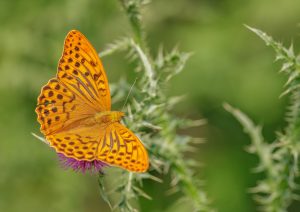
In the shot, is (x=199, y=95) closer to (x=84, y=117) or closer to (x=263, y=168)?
(x=263, y=168)

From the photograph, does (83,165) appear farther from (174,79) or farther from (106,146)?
(174,79)

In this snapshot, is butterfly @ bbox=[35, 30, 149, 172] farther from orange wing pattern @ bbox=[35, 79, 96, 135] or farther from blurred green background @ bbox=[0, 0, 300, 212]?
blurred green background @ bbox=[0, 0, 300, 212]

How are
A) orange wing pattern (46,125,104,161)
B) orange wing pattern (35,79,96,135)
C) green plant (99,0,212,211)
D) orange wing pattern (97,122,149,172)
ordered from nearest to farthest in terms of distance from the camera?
1. orange wing pattern (97,122,149,172)
2. orange wing pattern (46,125,104,161)
3. orange wing pattern (35,79,96,135)
4. green plant (99,0,212,211)

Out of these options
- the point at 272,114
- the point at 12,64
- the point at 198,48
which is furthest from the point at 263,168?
the point at 12,64

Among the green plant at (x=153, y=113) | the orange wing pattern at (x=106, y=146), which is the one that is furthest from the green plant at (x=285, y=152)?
the orange wing pattern at (x=106, y=146)

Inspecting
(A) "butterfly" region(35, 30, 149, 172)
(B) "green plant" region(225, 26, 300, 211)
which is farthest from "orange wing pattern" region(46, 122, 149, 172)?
(B) "green plant" region(225, 26, 300, 211)
